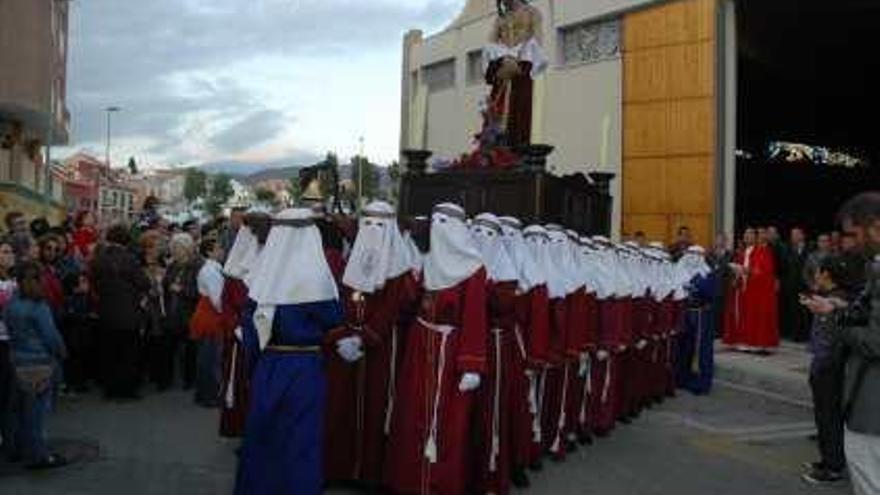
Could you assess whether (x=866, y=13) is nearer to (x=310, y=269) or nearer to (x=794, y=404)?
(x=794, y=404)

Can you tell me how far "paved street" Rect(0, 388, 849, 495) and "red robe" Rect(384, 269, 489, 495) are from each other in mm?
1117

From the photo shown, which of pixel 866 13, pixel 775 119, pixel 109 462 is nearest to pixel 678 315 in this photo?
pixel 109 462

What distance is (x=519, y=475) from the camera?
8.21 meters

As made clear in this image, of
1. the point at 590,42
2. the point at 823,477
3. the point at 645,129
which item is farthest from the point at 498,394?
the point at 590,42

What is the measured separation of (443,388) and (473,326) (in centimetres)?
46

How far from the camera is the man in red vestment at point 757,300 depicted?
1681 centimetres

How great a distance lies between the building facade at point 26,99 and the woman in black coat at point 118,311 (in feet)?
33.3

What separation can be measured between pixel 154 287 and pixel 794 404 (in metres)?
7.49

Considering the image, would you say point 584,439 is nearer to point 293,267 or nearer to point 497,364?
point 497,364

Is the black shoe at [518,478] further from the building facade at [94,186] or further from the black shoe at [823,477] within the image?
the building facade at [94,186]

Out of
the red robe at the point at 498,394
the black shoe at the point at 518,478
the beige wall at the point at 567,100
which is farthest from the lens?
the beige wall at the point at 567,100

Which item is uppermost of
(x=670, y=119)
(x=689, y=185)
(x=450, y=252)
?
(x=670, y=119)

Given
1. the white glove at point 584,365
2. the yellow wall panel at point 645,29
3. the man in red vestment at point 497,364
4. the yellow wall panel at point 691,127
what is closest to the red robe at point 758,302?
the yellow wall panel at point 691,127

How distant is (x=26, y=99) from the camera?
101 feet
